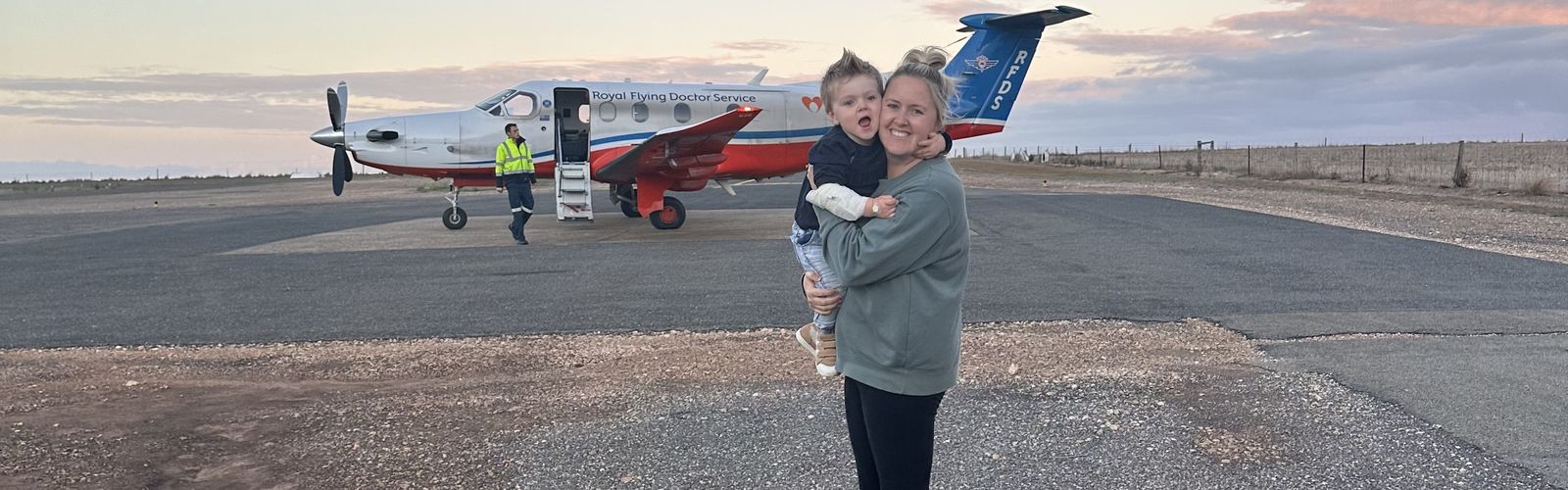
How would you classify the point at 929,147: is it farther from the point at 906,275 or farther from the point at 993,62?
the point at 993,62

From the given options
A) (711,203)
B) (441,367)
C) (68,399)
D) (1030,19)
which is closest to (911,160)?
(441,367)

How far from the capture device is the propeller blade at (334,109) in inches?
642

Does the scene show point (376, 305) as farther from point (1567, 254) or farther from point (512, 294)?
point (1567, 254)

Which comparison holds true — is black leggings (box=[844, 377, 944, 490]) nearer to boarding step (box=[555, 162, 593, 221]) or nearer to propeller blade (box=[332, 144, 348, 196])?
boarding step (box=[555, 162, 593, 221])

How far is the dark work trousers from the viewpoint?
14.5 meters

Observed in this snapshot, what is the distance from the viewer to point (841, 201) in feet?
8.27

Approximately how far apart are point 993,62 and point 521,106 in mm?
8312

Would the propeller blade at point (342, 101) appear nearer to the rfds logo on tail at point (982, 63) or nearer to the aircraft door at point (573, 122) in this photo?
the aircraft door at point (573, 122)

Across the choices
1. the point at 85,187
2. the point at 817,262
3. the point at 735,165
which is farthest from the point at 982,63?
the point at 85,187

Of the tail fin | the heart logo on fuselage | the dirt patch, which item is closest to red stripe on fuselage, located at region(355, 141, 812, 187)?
the heart logo on fuselage

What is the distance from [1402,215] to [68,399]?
18447 mm

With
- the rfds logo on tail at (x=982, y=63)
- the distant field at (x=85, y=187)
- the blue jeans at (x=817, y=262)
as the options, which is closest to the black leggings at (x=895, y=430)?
the blue jeans at (x=817, y=262)

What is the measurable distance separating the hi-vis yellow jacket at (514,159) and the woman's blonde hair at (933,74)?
12524 mm

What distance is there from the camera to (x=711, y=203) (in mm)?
23641
